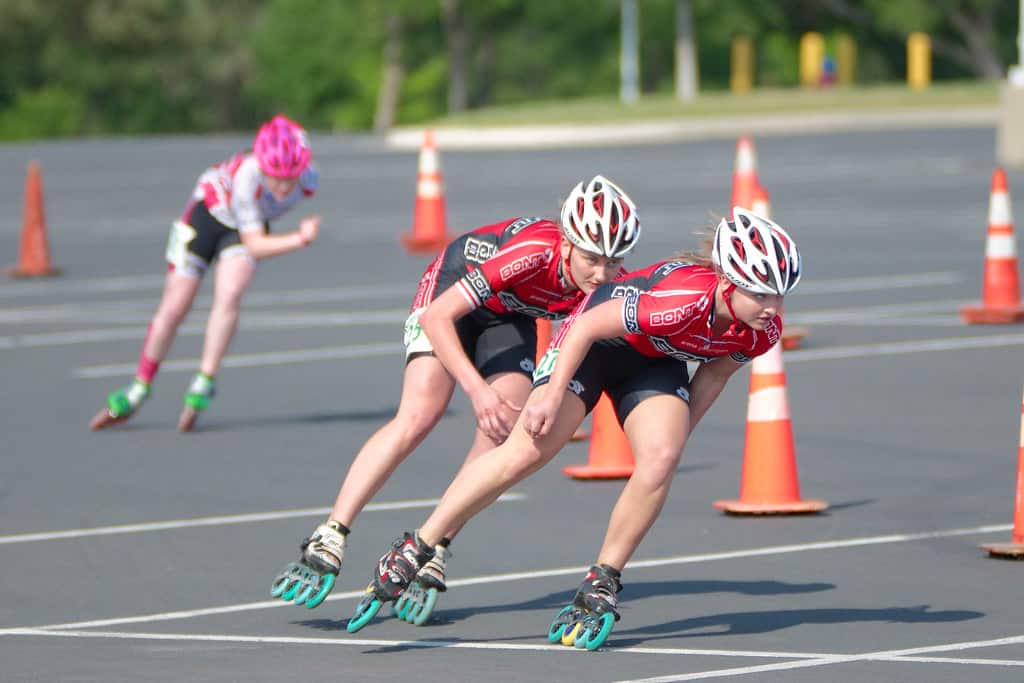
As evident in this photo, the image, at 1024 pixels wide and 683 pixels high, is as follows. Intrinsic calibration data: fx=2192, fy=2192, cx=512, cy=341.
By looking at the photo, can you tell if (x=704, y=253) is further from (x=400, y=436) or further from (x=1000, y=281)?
(x=1000, y=281)

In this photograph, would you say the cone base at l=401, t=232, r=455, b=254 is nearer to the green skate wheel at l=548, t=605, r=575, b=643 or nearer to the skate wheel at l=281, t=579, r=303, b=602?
the skate wheel at l=281, t=579, r=303, b=602

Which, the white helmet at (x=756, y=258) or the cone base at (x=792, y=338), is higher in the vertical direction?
the white helmet at (x=756, y=258)

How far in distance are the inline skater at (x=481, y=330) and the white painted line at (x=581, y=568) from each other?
1.66 ft

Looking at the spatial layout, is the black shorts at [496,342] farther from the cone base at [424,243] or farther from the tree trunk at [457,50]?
the tree trunk at [457,50]

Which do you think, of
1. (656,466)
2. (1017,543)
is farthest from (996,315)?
(656,466)

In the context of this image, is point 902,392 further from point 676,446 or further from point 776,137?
point 776,137

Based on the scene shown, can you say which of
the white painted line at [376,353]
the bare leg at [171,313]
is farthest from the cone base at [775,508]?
the white painted line at [376,353]

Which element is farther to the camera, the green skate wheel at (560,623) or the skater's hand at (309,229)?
the skater's hand at (309,229)

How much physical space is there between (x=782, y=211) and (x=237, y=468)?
53.8 ft

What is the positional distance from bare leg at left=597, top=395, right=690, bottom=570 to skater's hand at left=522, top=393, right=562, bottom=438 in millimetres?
320

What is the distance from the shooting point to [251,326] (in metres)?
17.8

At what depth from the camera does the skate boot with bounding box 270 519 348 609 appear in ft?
25.4

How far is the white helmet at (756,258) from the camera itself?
7203mm

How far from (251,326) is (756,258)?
10.9 m
